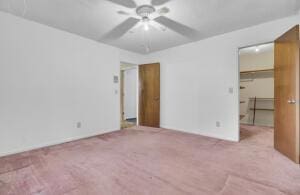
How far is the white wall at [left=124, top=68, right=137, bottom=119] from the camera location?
6.48 meters

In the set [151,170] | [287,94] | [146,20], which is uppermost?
[146,20]

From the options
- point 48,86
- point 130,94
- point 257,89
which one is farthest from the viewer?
point 130,94

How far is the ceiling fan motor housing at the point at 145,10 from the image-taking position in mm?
2230

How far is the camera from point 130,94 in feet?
21.6

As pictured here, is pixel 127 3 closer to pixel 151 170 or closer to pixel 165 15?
pixel 165 15

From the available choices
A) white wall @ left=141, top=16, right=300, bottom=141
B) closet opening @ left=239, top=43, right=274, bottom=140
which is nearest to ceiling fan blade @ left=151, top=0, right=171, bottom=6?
white wall @ left=141, top=16, right=300, bottom=141

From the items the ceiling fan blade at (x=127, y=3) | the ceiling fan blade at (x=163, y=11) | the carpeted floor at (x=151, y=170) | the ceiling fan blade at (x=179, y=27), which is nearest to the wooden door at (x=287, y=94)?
the carpeted floor at (x=151, y=170)

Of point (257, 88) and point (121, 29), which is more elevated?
point (121, 29)

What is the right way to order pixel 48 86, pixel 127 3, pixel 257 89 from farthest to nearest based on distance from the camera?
pixel 257 89 → pixel 48 86 → pixel 127 3

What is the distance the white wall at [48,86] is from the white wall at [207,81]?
1758mm

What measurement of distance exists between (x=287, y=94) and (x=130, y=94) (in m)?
5.20

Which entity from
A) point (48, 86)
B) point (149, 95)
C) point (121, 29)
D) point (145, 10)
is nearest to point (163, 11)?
point (145, 10)

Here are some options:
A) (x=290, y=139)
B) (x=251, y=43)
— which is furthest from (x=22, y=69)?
(x=290, y=139)

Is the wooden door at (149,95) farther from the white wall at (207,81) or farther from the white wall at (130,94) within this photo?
the white wall at (130,94)
